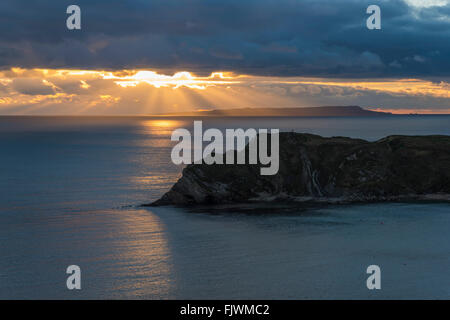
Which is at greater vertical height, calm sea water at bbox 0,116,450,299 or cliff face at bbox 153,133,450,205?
cliff face at bbox 153,133,450,205

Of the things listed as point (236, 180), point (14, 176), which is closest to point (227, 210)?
point (236, 180)

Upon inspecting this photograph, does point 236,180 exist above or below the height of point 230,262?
above

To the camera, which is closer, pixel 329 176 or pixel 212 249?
pixel 212 249

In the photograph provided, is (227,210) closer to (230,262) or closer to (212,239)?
(212,239)

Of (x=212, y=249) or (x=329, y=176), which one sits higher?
(x=329, y=176)

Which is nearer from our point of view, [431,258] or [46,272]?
[46,272]

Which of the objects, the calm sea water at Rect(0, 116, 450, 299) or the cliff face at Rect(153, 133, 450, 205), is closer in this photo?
the calm sea water at Rect(0, 116, 450, 299)

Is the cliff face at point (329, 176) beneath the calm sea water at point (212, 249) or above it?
above

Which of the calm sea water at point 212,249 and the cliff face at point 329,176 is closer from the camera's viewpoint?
the calm sea water at point 212,249
